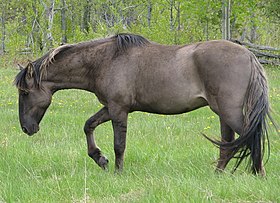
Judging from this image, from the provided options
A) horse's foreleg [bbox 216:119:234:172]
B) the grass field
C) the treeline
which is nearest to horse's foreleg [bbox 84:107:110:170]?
the grass field

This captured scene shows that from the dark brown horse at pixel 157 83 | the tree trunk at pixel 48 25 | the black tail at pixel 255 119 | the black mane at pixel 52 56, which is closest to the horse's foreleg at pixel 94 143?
the dark brown horse at pixel 157 83

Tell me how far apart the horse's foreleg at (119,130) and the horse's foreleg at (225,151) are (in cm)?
118

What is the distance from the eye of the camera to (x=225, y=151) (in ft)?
19.9

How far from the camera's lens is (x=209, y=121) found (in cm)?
977

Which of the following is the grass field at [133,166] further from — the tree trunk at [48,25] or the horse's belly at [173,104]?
the tree trunk at [48,25]

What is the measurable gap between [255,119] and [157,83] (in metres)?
1.24

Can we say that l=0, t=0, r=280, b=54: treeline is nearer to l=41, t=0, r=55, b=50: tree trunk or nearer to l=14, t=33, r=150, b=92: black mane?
l=41, t=0, r=55, b=50: tree trunk

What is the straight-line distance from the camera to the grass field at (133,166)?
4766 mm

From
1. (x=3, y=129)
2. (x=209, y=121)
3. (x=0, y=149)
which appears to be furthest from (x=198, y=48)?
(x=3, y=129)

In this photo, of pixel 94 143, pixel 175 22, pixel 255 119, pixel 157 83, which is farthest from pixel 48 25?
pixel 255 119

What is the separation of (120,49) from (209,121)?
380 cm

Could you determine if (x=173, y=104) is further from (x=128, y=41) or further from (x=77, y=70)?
(x=77, y=70)

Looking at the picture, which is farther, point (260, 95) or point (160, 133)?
point (160, 133)

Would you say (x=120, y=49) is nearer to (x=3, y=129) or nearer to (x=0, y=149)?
(x=0, y=149)
